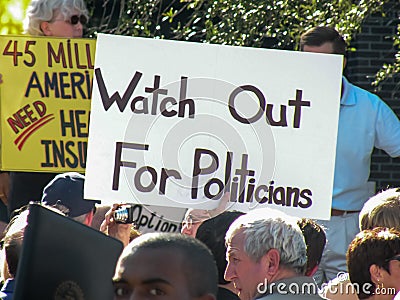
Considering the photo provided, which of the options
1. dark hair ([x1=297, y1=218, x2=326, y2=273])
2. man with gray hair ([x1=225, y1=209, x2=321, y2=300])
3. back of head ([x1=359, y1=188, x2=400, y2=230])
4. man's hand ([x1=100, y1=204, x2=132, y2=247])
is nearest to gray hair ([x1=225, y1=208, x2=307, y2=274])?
man with gray hair ([x1=225, y1=209, x2=321, y2=300])

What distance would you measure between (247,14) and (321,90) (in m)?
1.88

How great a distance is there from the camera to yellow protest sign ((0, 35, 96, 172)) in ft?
20.1

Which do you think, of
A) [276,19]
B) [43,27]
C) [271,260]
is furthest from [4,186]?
[271,260]

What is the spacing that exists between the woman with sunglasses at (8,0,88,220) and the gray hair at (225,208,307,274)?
213cm

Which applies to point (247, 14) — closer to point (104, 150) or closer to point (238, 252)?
point (104, 150)

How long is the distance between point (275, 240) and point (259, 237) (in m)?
0.06

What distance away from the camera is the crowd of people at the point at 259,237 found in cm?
295

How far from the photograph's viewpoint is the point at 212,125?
5480 millimetres

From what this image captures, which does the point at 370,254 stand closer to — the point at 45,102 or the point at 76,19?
the point at 45,102

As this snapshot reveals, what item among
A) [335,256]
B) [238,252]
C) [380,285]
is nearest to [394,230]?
[380,285]

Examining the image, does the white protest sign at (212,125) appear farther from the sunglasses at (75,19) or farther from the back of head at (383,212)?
the sunglasses at (75,19)

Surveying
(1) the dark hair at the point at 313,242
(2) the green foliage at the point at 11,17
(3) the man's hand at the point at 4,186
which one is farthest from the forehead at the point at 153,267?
(2) the green foliage at the point at 11,17

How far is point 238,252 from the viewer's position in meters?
4.42

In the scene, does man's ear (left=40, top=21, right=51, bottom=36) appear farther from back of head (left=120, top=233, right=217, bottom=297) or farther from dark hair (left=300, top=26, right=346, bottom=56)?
back of head (left=120, top=233, right=217, bottom=297)
